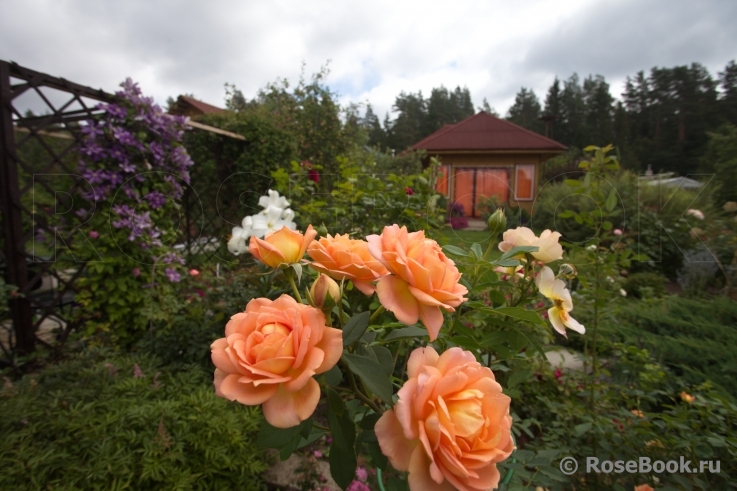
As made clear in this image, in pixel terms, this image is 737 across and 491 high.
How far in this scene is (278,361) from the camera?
0.33 m

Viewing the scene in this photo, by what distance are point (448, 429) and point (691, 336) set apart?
215cm

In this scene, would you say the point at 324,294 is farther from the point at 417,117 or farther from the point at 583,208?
the point at 417,117

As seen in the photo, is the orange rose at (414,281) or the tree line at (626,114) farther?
the tree line at (626,114)

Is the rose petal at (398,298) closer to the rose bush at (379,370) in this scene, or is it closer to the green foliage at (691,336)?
the rose bush at (379,370)

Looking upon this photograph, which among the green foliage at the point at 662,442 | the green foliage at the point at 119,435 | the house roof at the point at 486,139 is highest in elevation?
the house roof at the point at 486,139

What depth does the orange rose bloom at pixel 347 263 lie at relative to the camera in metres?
0.44

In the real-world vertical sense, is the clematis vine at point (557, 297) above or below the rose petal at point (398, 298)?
below

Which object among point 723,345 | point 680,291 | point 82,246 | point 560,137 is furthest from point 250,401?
point 560,137

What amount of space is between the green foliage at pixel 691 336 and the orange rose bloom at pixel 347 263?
1474mm

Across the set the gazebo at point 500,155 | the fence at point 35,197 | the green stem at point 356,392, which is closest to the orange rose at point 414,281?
the green stem at point 356,392

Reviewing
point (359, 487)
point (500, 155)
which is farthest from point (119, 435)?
point (500, 155)

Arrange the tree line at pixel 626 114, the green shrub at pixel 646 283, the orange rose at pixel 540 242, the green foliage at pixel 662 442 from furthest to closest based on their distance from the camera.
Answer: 1. the tree line at pixel 626 114
2. the green shrub at pixel 646 283
3. the green foliage at pixel 662 442
4. the orange rose at pixel 540 242

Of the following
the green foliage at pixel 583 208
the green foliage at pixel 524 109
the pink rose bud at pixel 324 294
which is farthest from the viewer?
the green foliage at pixel 524 109

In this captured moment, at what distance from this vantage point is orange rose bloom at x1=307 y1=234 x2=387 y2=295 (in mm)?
442
